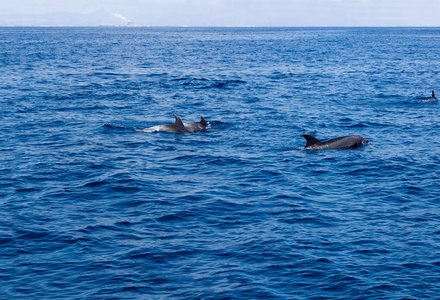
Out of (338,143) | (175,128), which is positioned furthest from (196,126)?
(338,143)

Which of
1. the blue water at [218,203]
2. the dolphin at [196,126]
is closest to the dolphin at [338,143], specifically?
the blue water at [218,203]

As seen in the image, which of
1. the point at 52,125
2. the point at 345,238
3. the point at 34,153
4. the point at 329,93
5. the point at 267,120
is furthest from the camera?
the point at 329,93

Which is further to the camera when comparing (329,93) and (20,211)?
(329,93)

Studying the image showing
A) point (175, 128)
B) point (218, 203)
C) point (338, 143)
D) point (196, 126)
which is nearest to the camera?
point (218, 203)

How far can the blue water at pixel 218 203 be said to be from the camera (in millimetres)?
10750

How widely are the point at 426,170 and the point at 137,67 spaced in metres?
47.2

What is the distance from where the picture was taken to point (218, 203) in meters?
15.4

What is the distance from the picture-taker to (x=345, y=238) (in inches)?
505

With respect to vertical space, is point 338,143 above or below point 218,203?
above

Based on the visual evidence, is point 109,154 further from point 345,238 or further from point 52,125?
point 345,238

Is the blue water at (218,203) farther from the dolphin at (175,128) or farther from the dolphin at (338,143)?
the dolphin at (338,143)

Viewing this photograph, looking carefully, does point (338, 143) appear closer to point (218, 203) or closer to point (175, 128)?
point (175, 128)

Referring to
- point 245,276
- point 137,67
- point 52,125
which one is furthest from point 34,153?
point 137,67

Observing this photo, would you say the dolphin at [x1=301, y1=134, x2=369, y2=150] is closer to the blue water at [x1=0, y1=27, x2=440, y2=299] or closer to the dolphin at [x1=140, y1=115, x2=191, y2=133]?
the blue water at [x1=0, y1=27, x2=440, y2=299]
